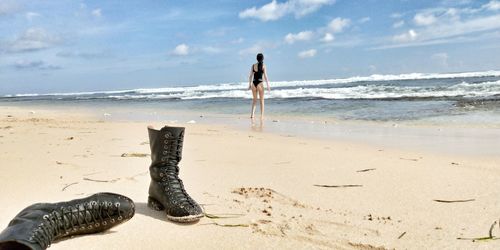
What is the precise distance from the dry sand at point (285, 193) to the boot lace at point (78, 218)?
2.3 inches

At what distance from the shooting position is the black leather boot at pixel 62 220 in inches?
68.3

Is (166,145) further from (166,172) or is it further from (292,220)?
(292,220)

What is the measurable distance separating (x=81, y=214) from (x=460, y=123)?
751 cm

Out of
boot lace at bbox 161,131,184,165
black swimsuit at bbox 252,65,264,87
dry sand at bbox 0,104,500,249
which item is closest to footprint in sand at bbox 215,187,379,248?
dry sand at bbox 0,104,500,249

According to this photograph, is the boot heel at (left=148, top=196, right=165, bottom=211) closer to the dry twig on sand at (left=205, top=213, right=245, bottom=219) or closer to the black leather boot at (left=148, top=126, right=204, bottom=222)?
the black leather boot at (left=148, top=126, right=204, bottom=222)

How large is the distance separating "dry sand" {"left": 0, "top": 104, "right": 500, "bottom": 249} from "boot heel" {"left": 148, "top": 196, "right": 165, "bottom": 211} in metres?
0.04

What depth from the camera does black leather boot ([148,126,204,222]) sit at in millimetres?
2439

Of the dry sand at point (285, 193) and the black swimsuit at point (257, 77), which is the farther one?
the black swimsuit at point (257, 77)

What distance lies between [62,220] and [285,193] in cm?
152

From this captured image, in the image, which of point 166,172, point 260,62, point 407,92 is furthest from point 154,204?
point 407,92

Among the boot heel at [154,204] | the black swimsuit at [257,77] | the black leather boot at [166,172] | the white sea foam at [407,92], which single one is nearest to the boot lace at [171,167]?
the black leather boot at [166,172]

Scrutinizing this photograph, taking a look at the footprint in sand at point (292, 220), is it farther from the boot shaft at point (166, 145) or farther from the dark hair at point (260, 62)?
the dark hair at point (260, 62)

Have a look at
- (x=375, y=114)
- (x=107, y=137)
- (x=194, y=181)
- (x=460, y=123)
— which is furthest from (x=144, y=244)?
(x=375, y=114)

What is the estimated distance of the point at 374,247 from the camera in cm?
211
